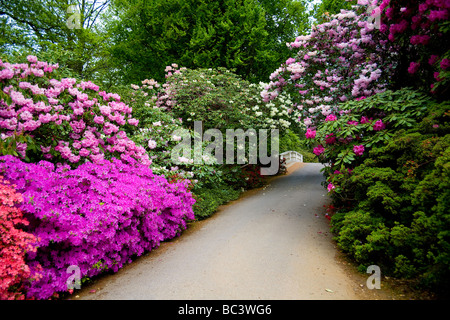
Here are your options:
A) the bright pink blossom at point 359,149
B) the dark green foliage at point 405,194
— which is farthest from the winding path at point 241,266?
the bright pink blossom at point 359,149

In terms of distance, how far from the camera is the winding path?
3.45 metres

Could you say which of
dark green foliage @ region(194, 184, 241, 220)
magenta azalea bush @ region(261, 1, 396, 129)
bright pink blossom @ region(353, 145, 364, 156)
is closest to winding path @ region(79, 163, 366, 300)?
dark green foliage @ region(194, 184, 241, 220)

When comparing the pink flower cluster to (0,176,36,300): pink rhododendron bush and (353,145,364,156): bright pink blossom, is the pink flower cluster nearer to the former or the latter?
(353,145,364,156): bright pink blossom

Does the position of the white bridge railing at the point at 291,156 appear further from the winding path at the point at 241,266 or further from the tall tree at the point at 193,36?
the winding path at the point at 241,266

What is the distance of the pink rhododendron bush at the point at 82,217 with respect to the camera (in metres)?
3.25

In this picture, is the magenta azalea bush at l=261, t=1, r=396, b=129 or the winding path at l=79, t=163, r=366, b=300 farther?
the magenta azalea bush at l=261, t=1, r=396, b=129

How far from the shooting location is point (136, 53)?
1362cm

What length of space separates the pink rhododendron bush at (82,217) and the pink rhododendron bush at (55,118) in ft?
1.22

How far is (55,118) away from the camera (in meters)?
4.18

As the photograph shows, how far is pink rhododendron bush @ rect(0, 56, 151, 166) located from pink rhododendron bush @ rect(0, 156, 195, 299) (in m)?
0.37

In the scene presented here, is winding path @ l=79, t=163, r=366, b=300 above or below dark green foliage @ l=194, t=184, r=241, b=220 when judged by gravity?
below

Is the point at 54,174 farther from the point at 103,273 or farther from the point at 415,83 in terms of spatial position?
the point at 415,83
